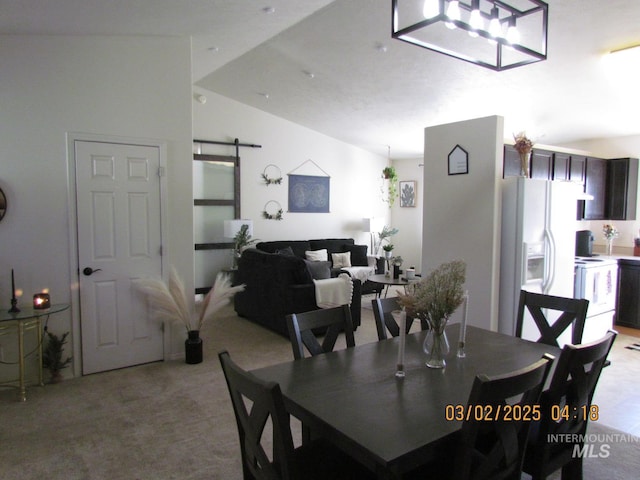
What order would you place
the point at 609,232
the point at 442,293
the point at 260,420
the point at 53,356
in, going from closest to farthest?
the point at 260,420, the point at 442,293, the point at 53,356, the point at 609,232

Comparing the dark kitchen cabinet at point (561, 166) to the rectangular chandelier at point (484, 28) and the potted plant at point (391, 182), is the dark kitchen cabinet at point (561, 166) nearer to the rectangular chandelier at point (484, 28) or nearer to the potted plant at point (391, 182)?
the rectangular chandelier at point (484, 28)

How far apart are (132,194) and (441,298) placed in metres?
3.20

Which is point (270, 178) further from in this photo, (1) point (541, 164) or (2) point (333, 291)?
(1) point (541, 164)

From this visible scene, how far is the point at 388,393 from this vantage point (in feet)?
5.81

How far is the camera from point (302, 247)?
7.64 m

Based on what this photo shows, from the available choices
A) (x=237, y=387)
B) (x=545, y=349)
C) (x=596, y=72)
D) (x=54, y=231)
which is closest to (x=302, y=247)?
(x=54, y=231)

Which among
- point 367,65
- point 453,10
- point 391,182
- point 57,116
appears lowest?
point 391,182

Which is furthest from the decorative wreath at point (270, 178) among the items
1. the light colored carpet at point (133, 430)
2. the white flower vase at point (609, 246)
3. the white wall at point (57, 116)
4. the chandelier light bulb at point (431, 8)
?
the chandelier light bulb at point (431, 8)

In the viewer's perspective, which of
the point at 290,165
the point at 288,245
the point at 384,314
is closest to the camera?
the point at 384,314

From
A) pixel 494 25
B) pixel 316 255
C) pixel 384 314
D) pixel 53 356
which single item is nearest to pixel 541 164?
pixel 494 25

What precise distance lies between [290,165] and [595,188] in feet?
15.8

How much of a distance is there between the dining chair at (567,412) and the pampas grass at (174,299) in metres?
3.15

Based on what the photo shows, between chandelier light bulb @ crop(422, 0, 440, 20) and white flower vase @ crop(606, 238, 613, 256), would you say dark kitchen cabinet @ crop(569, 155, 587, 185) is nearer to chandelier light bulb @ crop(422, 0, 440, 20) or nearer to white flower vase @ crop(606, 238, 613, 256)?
white flower vase @ crop(606, 238, 613, 256)

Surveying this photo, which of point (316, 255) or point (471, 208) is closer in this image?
point (471, 208)
